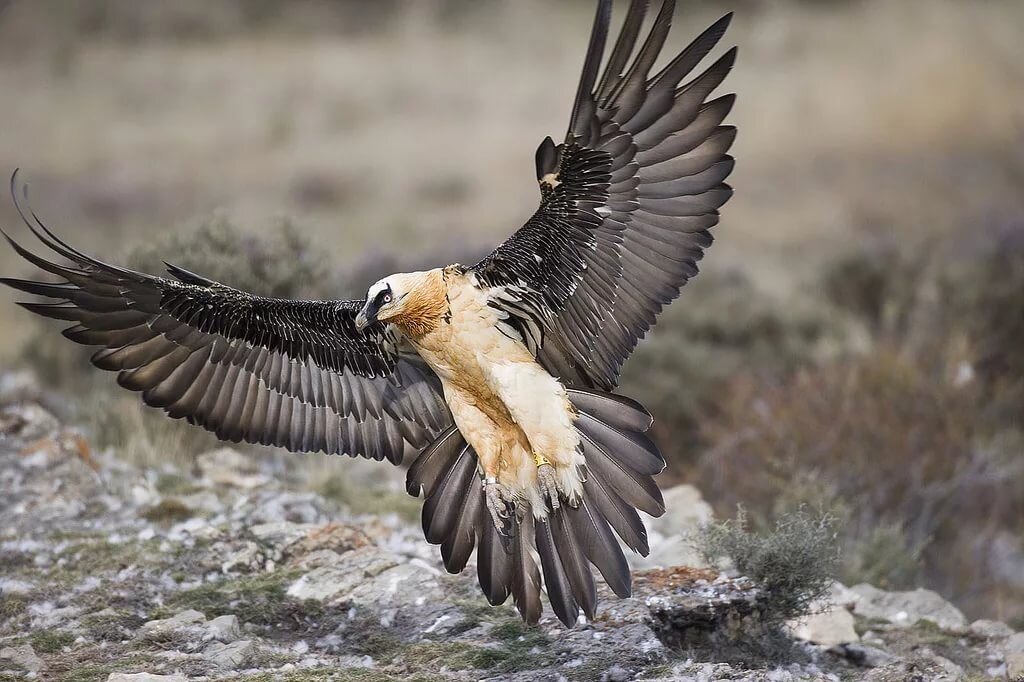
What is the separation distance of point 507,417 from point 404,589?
1.18 m

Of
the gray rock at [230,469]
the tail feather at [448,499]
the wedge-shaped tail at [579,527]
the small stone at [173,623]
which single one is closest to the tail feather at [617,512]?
the wedge-shaped tail at [579,527]

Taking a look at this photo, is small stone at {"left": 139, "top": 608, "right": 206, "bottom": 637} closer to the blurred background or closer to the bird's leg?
the bird's leg

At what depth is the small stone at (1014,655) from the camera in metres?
5.20

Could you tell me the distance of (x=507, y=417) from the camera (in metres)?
5.15

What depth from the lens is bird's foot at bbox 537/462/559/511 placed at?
500 centimetres

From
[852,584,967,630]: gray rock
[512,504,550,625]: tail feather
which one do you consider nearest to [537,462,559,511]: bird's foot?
[512,504,550,625]: tail feather

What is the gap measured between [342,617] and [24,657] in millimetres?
1389

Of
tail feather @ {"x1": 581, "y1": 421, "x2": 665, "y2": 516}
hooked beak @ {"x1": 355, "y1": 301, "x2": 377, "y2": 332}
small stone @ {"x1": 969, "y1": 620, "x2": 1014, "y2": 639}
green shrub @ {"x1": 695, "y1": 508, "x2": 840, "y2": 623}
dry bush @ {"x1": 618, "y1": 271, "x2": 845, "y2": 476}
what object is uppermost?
dry bush @ {"x1": 618, "y1": 271, "x2": 845, "y2": 476}

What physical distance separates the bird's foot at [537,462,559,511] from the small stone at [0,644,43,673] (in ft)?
7.41

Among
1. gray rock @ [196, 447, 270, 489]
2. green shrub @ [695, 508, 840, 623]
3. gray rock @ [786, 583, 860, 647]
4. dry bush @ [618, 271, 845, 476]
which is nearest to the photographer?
green shrub @ [695, 508, 840, 623]

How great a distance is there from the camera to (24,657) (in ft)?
16.7

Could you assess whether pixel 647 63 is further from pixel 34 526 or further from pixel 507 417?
pixel 34 526

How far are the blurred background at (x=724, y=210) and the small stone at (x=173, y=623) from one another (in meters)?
2.11

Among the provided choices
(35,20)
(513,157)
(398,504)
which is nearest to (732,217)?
(513,157)
